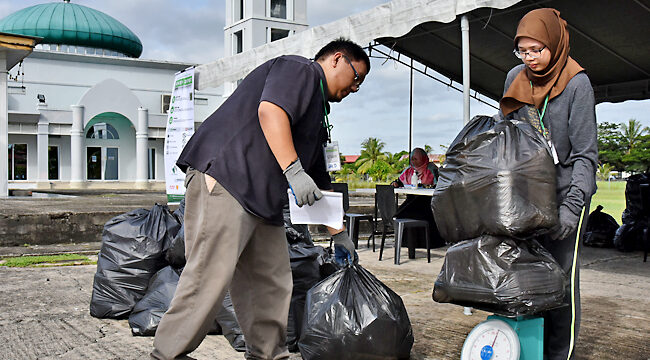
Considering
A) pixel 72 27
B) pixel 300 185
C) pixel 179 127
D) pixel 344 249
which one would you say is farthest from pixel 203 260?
pixel 72 27

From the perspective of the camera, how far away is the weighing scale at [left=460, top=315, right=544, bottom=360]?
86.4 inches

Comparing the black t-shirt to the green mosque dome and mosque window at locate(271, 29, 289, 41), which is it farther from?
the green mosque dome

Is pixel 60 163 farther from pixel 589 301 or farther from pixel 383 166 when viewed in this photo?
pixel 589 301

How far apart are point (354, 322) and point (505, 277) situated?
827mm

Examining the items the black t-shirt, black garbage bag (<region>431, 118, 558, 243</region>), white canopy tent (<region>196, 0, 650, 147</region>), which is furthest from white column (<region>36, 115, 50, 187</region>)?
black garbage bag (<region>431, 118, 558, 243</region>)

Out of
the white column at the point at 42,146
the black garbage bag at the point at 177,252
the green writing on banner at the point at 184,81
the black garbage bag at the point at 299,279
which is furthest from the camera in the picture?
the white column at the point at 42,146

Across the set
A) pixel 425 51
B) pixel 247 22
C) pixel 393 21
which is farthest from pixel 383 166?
pixel 393 21

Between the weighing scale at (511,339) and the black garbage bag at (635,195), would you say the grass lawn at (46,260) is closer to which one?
the weighing scale at (511,339)

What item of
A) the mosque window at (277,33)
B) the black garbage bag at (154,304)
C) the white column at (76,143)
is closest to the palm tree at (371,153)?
the mosque window at (277,33)

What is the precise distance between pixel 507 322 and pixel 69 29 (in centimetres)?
4007

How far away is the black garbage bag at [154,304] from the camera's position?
323cm

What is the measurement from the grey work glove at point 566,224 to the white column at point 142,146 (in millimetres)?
28993

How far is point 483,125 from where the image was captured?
7.63ft

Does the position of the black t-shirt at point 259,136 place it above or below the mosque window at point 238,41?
below
